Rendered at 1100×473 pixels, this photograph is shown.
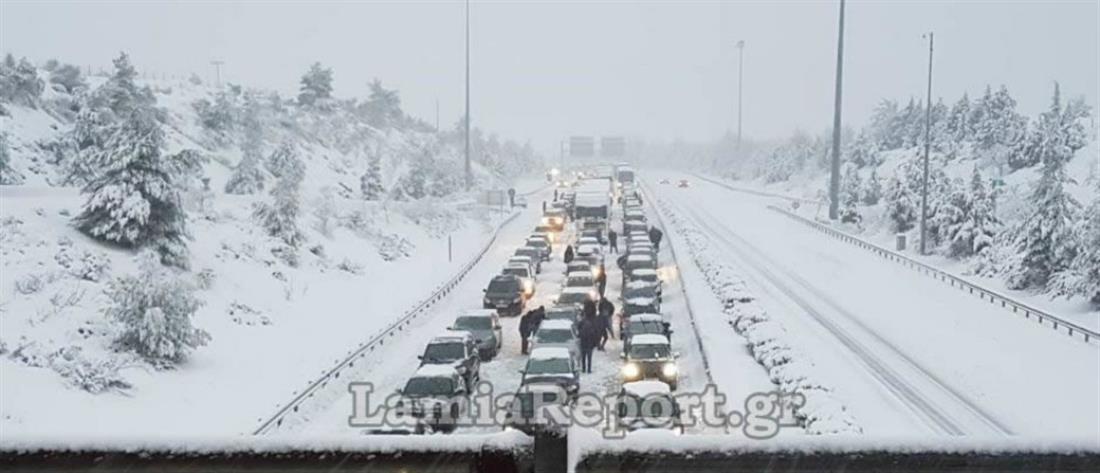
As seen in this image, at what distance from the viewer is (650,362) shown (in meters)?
21.2

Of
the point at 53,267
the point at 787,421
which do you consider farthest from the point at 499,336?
the point at 53,267

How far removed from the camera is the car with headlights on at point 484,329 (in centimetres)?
2475

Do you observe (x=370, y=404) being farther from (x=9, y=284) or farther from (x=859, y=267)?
(x=859, y=267)

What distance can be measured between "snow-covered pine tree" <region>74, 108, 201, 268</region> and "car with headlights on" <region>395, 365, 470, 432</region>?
14.2 meters

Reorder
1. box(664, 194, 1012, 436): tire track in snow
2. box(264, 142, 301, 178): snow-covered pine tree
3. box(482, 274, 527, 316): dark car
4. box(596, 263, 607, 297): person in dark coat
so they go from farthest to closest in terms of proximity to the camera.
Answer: box(264, 142, 301, 178): snow-covered pine tree, box(596, 263, 607, 297): person in dark coat, box(482, 274, 527, 316): dark car, box(664, 194, 1012, 436): tire track in snow

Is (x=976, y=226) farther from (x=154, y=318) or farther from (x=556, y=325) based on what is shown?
(x=154, y=318)

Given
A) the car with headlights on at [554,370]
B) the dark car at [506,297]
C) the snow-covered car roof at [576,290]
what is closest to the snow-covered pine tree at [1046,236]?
the snow-covered car roof at [576,290]

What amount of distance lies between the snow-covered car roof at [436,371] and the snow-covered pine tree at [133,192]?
13.9m

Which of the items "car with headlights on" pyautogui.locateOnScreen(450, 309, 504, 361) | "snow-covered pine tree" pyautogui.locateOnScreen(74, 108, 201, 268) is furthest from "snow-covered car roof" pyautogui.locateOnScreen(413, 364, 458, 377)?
"snow-covered pine tree" pyautogui.locateOnScreen(74, 108, 201, 268)

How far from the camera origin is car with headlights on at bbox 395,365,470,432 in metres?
17.1

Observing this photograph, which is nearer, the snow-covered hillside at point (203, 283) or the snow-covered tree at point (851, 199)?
the snow-covered hillside at point (203, 283)

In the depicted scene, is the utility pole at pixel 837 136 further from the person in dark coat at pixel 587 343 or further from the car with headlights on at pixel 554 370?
the car with headlights on at pixel 554 370

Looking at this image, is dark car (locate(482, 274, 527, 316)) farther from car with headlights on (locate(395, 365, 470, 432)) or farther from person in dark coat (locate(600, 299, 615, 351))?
car with headlights on (locate(395, 365, 470, 432))

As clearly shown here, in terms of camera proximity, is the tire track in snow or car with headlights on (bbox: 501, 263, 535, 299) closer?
the tire track in snow
